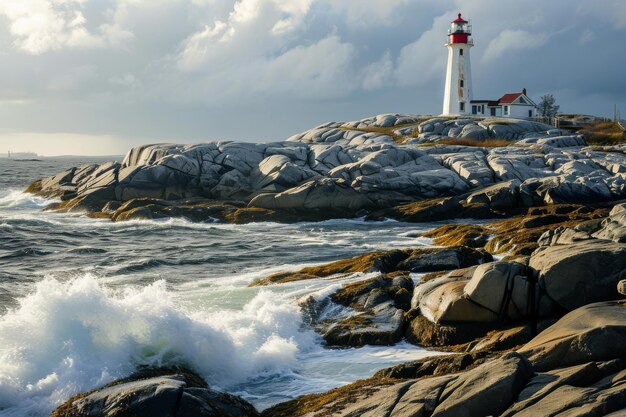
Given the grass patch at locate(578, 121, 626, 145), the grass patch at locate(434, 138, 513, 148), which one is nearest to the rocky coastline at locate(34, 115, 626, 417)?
the grass patch at locate(434, 138, 513, 148)

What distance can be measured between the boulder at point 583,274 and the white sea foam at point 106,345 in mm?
5509

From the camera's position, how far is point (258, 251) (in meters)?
30.6

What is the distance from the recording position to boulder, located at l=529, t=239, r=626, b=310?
1430 centimetres

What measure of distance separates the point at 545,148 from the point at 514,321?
45.0 m

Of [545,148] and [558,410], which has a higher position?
[545,148]

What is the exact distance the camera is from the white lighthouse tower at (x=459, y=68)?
259 ft

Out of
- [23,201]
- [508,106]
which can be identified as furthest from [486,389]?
[508,106]

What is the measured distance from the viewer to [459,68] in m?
79.2

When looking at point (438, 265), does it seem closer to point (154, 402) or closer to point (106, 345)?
point (106, 345)

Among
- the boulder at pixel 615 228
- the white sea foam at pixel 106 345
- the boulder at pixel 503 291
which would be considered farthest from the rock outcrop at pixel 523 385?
the boulder at pixel 615 228

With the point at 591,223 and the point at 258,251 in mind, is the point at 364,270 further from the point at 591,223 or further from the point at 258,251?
the point at 258,251

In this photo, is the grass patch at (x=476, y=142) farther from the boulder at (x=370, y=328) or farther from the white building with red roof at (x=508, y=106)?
the boulder at (x=370, y=328)

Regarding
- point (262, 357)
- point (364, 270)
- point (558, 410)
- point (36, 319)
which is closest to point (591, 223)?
point (364, 270)

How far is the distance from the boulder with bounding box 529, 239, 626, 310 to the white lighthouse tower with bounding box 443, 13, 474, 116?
66851mm
